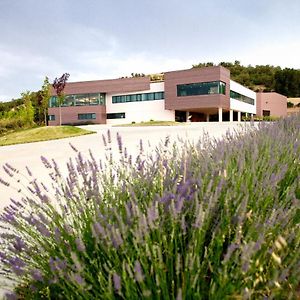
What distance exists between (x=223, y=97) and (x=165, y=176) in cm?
4366

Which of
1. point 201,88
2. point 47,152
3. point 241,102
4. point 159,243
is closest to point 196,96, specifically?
point 201,88

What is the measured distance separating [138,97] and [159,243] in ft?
158

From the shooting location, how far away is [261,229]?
159cm

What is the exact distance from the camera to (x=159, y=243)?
1478 mm

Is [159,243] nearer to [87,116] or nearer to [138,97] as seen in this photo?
[138,97]

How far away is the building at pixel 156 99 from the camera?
43844mm

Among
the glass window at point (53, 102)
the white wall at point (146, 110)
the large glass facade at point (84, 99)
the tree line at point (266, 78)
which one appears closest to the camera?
the white wall at point (146, 110)

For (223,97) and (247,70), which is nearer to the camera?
(223,97)

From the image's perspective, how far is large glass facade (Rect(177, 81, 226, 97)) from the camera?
4316 centimetres

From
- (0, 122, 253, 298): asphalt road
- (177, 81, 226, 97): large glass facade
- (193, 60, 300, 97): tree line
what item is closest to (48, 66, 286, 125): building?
(177, 81, 226, 97): large glass facade

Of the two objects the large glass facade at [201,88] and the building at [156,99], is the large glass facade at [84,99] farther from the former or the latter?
the large glass facade at [201,88]

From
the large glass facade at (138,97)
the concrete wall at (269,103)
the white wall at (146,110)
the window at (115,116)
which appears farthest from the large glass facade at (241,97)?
the window at (115,116)

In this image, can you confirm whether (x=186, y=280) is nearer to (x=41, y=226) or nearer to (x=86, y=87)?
(x=41, y=226)

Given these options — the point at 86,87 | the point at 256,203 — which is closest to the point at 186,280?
the point at 256,203
